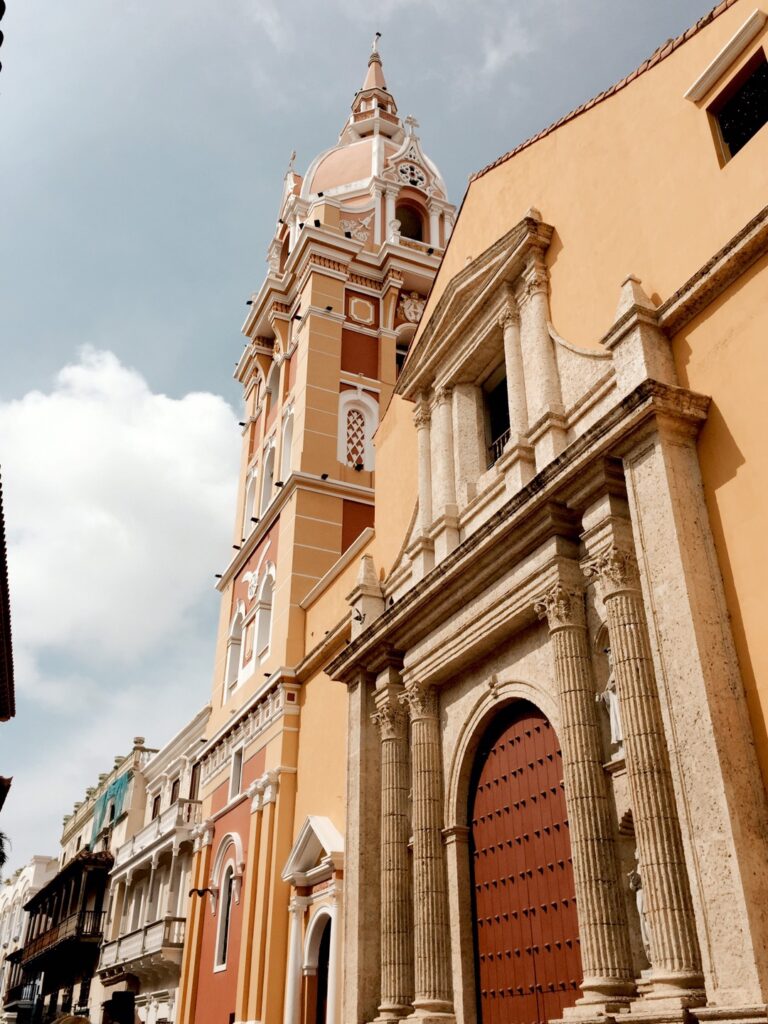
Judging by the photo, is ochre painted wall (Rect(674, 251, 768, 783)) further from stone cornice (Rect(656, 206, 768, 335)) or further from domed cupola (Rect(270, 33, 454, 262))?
domed cupola (Rect(270, 33, 454, 262))

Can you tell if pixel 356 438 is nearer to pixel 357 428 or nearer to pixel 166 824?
pixel 357 428

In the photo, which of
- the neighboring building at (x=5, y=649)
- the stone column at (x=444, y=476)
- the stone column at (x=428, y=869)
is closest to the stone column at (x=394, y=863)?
the stone column at (x=428, y=869)

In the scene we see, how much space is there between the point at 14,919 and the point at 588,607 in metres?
53.6

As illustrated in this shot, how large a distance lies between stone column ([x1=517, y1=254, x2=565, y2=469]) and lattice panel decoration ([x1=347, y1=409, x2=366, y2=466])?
26.8ft

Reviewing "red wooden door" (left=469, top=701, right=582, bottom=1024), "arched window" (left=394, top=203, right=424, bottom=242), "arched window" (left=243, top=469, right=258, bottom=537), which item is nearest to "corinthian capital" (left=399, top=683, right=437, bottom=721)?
"red wooden door" (left=469, top=701, right=582, bottom=1024)

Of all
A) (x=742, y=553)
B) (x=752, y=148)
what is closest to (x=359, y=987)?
(x=742, y=553)

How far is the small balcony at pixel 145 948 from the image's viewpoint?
19250mm

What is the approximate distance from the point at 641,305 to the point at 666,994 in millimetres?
5212

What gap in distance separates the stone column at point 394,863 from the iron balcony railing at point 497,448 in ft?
9.17

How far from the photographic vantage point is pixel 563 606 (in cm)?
817

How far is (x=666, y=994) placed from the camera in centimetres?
594

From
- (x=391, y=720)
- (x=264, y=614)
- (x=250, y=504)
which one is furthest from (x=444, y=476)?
(x=250, y=504)

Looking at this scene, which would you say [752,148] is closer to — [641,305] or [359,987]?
[641,305]

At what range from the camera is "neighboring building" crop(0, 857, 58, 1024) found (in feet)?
146
